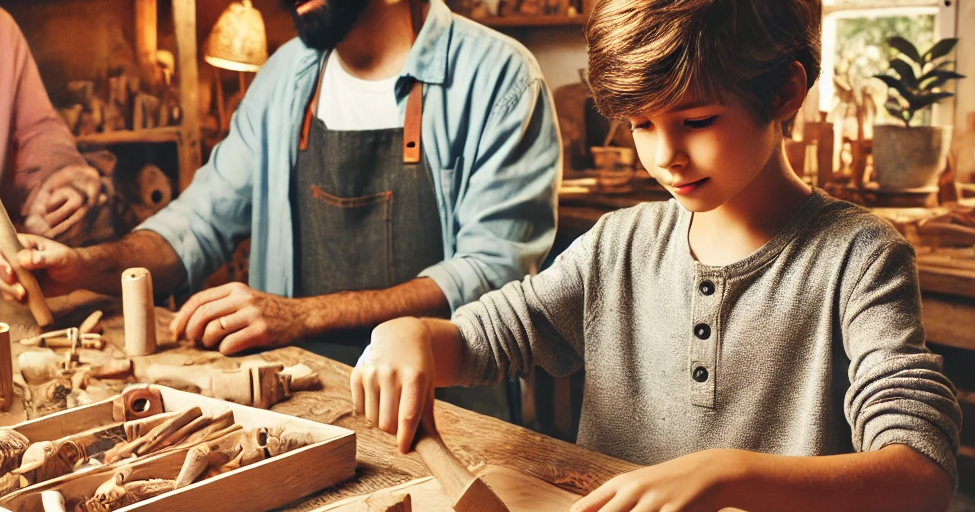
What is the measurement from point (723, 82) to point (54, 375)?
4.53ft

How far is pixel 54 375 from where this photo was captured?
181cm

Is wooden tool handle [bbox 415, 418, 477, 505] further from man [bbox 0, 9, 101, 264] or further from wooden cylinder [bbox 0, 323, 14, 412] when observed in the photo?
man [bbox 0, 9, 101, 264]

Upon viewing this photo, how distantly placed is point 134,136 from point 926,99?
5.83 ft

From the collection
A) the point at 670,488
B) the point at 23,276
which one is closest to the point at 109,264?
the point at 23,276

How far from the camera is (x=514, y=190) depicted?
1.92 meters

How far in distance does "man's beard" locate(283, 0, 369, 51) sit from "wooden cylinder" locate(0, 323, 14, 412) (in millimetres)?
867

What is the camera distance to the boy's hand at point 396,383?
4.08ft

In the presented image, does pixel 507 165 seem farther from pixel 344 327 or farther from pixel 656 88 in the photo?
pixel 656 88

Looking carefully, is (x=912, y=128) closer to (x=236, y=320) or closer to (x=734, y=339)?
(x=734, y=339)

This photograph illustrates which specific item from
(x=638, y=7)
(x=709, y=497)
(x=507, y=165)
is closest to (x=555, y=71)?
(x=507, y=165)

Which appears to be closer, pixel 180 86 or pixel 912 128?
pixel 912 128

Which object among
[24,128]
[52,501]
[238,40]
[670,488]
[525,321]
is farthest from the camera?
[24,128]

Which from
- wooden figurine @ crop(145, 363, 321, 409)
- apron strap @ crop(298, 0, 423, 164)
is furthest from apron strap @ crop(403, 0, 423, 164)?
wooden figurine @ crop(145, 363, 321, 409)

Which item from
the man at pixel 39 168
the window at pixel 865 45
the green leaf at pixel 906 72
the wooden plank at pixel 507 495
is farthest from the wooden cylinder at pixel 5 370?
the green leaf at pixel 906 72
